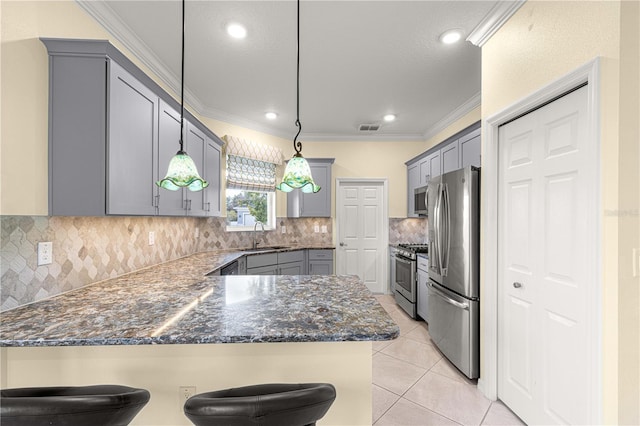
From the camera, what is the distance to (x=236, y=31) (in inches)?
85.4

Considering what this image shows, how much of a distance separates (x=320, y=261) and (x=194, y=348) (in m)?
3.38

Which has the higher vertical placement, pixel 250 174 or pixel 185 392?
pixel 250 174

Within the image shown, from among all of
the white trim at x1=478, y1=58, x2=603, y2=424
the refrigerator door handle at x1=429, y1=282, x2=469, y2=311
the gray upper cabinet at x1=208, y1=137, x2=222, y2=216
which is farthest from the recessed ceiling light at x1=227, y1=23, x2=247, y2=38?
the refrigerator door handle at x1=429, y1=282, x2=469, y2=311

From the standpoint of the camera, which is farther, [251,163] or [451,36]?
[251,163]

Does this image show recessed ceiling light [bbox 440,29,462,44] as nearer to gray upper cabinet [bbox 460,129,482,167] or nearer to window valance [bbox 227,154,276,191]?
gray upper cabinet [bbox 460,129,482,167]

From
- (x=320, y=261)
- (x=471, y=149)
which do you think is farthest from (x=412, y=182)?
(x=320, y=261)

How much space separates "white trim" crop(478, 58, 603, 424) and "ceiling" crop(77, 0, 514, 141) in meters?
0.84

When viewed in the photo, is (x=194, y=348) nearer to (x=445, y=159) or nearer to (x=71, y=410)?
(x=71, y=410)

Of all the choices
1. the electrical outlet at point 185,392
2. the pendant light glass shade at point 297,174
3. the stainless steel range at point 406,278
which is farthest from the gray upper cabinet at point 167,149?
the stainless steel range at point 406,278

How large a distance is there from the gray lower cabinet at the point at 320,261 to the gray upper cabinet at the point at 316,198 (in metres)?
0.65

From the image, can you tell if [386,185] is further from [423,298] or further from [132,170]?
[132,170]

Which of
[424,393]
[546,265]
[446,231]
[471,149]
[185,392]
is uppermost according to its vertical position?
[471,149]

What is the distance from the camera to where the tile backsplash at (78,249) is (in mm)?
1394

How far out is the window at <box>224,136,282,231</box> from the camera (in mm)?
4027
